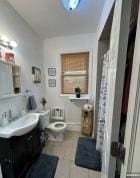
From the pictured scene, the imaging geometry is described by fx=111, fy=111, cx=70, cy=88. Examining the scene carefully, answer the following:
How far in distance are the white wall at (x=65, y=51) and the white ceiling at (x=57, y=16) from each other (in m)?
0.20

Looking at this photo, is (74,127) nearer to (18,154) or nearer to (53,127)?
(53,127)

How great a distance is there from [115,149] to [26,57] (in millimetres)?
2114

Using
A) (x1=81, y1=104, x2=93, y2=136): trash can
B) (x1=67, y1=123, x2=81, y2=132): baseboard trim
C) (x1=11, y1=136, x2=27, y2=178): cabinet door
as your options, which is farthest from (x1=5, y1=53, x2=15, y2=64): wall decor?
(x1=67, y1=123, x2=81, y2=132): baseboard trim

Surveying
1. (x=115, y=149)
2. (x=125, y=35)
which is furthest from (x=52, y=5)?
(x=115, y=149)

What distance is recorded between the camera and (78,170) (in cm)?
174

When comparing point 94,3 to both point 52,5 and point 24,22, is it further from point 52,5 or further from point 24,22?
point 24,22

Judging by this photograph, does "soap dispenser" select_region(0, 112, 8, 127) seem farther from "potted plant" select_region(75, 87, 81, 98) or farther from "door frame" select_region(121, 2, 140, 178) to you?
"potted plant" select_region(75, 87, 81, 98)

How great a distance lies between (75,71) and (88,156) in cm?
191

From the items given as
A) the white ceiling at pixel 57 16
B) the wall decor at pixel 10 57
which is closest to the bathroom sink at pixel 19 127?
the wall decor at pixel 10 57

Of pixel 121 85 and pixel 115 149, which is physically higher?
pixel 121 85

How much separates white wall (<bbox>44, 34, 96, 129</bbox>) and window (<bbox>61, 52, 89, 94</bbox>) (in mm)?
135

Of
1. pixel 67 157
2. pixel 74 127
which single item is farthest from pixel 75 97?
pixel 67 157

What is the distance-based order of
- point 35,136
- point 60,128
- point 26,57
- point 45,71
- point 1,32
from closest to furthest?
1. point 1,32
2. point 35,136
3. point 26,57
4. point 60,128
5. point 45,71

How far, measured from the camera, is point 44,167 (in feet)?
5.74
